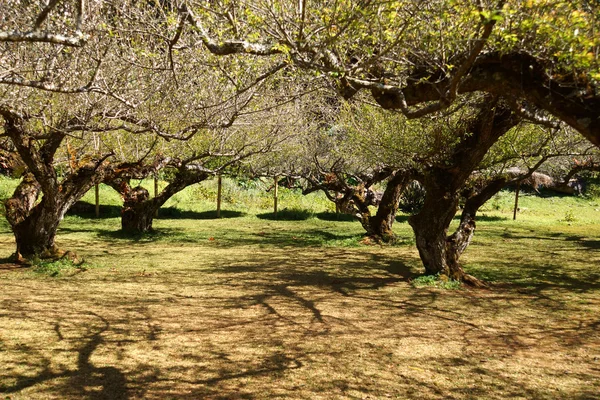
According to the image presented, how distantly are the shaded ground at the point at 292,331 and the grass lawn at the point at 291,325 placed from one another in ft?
0.09

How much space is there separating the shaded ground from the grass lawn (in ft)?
0.09

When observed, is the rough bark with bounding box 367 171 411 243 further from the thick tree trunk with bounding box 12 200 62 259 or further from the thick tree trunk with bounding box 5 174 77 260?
the thick tree trunk with bounding box 12 200 62 259

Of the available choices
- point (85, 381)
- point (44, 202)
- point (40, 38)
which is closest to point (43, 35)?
point (40, 38)

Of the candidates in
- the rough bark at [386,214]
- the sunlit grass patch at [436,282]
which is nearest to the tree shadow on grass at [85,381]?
the sunlit grass patch at [436,282]

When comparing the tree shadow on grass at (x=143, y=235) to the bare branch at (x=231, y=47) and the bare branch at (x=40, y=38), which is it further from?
the bare branch at (x=40, y=38)

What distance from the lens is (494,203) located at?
2730 cm

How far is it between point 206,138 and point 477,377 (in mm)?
11139

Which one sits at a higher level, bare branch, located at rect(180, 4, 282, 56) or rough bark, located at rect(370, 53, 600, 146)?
bare branch, located at rect(180, 4, 282, 56)

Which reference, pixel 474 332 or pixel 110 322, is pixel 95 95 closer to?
pixel 110 322

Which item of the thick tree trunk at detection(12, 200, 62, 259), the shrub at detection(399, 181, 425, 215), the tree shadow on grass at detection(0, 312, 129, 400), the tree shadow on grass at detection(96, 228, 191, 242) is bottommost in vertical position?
the tree shadow on grass at detection(0, 312, 129, 400)

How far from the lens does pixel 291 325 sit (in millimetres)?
7750

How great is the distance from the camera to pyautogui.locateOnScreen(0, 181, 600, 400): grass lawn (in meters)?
5.51

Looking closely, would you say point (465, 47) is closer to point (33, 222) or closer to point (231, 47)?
point (231, 47)

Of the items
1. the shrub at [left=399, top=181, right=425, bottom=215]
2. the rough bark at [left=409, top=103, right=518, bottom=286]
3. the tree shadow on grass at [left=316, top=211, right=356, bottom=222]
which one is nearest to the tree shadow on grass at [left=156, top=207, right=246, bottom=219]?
the tree shadow on grass at [left=316, top=211, right=356, bottom=222]
